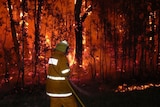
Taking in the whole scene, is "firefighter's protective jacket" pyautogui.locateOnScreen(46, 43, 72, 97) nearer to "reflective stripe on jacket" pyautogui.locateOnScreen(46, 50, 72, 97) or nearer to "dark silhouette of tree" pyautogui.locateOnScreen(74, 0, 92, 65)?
"reflective stripe on jacket" pyautogui.locateOnScreen(46, 50, 72, 97)

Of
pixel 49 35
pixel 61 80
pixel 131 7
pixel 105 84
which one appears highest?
pixel 131 7

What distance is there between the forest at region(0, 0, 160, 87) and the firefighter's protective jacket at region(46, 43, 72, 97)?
7294 millimetres

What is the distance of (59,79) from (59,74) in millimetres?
107

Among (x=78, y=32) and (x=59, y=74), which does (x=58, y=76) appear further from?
(x=78, y=32)

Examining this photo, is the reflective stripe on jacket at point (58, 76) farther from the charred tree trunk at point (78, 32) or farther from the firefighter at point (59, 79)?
the charred tree trunk at point (78, 32)

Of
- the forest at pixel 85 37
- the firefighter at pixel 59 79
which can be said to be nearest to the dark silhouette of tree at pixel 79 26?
A: the forest at pixel 85 37

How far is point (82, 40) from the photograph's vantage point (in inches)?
643

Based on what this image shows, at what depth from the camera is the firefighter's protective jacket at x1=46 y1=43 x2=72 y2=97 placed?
24.2ft

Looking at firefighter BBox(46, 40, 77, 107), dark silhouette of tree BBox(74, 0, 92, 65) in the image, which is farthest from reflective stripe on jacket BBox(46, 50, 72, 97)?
dark silhouette of tree BBox(74, 0, 92, 65)

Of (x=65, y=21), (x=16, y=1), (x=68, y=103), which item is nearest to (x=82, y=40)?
(x=65, y=21)

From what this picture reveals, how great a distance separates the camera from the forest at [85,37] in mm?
14828

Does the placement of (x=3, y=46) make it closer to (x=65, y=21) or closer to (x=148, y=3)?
(x=65, y=21)

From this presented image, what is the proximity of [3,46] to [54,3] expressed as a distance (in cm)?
291

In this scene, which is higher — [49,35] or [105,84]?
[49,35]
